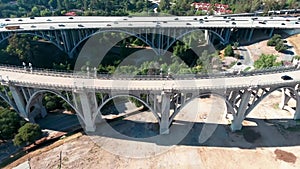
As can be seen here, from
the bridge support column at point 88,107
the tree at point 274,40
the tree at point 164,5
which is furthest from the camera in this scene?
the tree at point 164,5

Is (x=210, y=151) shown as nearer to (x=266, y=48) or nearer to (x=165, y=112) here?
(x=165, y=112)

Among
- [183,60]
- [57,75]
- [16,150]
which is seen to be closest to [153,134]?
[57,75]

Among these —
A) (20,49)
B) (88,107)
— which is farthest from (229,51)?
(20,49)

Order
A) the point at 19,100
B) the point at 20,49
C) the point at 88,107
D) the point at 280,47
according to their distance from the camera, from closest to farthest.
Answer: the point at 88,107, the point at 19,100, the point at 20,49, the point at 280,47

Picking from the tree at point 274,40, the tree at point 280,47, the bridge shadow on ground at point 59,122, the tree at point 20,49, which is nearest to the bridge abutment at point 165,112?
the bridge shadow on ground at point 59,122

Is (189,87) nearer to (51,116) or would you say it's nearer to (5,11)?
(51,116)

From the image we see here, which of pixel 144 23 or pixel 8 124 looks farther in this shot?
pixel 144 23

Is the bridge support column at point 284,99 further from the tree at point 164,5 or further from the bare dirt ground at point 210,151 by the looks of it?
the tree at point 164,5
